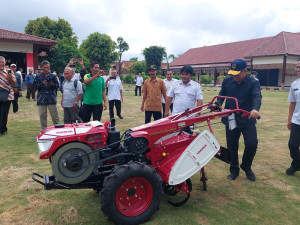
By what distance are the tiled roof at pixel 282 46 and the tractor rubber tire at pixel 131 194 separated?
108ft

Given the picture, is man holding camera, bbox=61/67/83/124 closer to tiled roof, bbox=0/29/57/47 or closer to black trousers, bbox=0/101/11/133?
black trousers, bbox=0/101/11/133

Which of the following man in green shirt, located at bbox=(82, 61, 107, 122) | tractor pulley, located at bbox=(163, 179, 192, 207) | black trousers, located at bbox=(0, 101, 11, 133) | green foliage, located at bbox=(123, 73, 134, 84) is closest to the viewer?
tractor pulley, located at bbox=(163, 179, 192, 207)

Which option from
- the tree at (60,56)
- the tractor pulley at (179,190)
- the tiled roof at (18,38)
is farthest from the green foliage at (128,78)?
the tractor pulley at (179,190)

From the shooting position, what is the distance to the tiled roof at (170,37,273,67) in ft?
135

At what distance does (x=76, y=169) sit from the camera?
9.54 ft

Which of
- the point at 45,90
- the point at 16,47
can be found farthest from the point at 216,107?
the point at 16,47

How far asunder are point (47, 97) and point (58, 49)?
21.7 meters

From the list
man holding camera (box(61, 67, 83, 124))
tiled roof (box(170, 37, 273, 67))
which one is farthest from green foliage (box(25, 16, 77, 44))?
man holding camera (box(61, 67, 83, 124))

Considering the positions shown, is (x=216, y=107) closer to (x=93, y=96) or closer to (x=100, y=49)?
(x=93, y=96)

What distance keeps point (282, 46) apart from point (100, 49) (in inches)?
1045

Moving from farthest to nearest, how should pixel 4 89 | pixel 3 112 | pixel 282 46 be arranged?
pixel 282 46, pixel 3 112, pixel 4 89

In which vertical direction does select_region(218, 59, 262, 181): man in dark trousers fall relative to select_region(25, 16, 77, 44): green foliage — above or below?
below

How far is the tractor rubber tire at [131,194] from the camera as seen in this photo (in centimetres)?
278

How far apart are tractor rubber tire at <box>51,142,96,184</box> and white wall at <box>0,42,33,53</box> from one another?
21635mm
